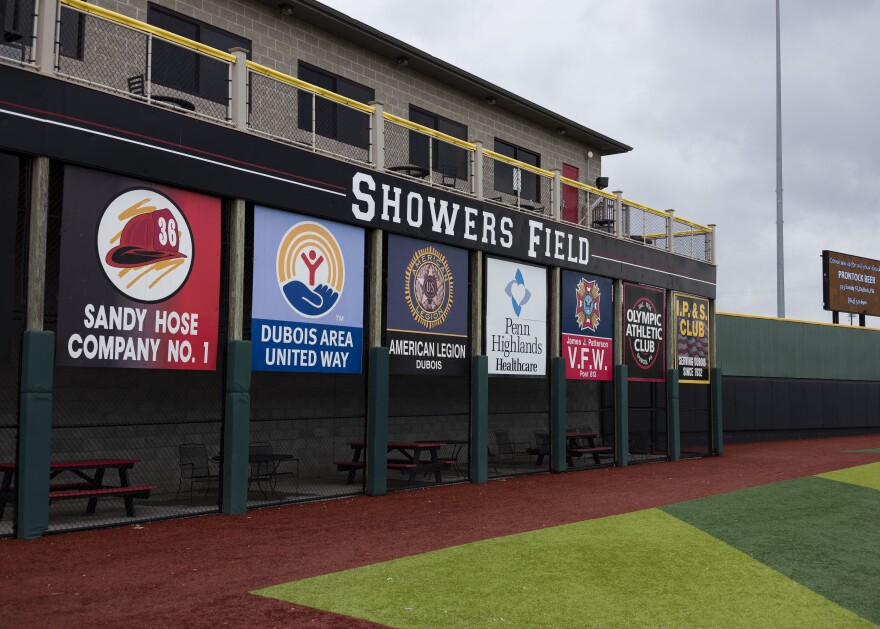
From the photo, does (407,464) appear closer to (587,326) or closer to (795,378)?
(587,326)

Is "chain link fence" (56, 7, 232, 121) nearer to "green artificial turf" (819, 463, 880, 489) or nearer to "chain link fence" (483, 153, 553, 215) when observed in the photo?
"chain link fence" (483, 153, 553, 215)

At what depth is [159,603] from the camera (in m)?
7.51

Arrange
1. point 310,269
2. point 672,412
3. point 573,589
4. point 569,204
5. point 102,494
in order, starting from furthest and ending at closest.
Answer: point 672,412 → point 569,204 → point 310,269 → point 102,494 → point 573,589

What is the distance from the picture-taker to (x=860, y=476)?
60.3ft

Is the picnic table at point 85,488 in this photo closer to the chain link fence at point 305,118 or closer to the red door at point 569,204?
the chain link fence at point 305,118

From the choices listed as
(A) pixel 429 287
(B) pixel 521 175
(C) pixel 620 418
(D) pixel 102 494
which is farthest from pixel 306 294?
(C) pixel 620 418

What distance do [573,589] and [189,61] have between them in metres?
11.9

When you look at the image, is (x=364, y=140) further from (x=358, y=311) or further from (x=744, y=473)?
(x=744, y=473)

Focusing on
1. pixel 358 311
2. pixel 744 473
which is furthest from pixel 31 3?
pixel 744 473

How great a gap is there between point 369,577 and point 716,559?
3894mm

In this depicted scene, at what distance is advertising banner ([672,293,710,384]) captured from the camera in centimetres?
2422

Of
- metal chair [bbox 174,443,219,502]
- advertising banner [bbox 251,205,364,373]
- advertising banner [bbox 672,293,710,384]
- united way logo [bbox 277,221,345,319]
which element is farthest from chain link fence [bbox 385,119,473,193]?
metal chair [bbox 174,443,219,502]

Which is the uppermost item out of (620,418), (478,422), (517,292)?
(517,292)

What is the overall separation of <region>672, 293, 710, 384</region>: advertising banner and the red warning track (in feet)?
21.4
